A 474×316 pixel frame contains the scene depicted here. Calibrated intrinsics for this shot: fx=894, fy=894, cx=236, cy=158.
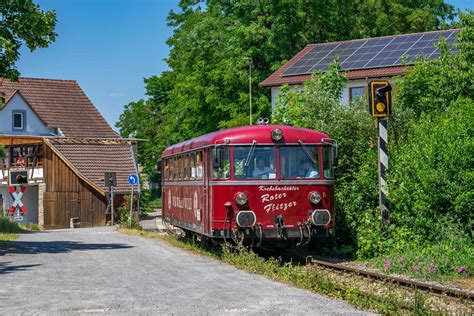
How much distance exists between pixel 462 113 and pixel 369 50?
25487 millimetres

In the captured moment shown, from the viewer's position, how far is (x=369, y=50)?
45281 mm

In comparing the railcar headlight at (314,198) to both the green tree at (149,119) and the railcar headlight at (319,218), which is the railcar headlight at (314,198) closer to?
the railcar headlight at (319,218)

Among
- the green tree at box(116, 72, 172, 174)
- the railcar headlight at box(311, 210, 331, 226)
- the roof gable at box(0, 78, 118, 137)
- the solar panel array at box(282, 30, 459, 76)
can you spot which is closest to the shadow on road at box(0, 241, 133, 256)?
the railcar headlight at box(311, 210, 331, 226)

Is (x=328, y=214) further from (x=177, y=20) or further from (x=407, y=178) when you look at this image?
(x=177, y=20)

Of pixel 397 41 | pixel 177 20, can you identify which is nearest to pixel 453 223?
pixel 397 41

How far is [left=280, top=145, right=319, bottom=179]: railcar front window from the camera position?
1942 centimetres

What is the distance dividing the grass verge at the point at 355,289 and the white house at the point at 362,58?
77.0 feet

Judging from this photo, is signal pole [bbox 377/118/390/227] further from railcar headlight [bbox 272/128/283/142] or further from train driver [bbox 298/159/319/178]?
railcar headlight [bbox 272/128/283/142]

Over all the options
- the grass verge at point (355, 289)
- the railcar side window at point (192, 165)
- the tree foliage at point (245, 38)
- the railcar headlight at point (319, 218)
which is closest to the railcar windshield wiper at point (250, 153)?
the railcar headlight at point (319, 218)

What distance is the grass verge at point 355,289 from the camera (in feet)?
36.9

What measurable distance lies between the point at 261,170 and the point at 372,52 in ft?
87.2

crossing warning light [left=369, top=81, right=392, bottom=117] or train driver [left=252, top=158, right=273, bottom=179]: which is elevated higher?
crossing warning light [left=369, top=81, right=392, bottom=117]

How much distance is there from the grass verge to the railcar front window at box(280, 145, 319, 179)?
2047 millimetres

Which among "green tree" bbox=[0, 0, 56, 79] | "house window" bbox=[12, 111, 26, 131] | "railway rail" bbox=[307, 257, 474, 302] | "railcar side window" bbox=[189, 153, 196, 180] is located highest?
"house window" bbox=[12, 111, 26, 131]
